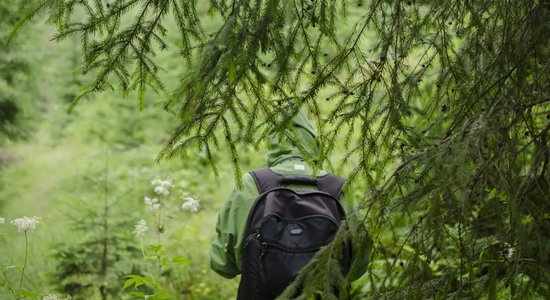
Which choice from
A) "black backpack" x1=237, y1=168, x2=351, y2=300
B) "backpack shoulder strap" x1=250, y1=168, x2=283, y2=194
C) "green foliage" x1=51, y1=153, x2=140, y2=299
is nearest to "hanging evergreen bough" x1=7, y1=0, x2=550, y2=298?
"black backpack" x1=237, y1=168, x2=351, y2=300

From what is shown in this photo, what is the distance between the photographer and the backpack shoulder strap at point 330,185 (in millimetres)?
3088

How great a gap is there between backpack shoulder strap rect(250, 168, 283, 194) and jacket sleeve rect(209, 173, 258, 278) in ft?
0.14

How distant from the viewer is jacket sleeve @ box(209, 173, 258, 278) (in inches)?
122

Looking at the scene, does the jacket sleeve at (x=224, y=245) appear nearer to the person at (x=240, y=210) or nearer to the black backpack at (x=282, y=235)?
the person at (x=240, y=210)

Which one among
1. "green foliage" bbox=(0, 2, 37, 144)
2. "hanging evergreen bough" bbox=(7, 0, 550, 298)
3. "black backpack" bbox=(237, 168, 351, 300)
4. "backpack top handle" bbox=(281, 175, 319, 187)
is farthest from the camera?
"green foliage" bbox=(0, 2, 37, 144)

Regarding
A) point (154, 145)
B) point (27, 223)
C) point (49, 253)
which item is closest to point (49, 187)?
point (154, 145)

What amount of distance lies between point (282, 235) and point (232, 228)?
372 mm

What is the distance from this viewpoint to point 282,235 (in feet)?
9.47

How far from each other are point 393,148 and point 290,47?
603mm

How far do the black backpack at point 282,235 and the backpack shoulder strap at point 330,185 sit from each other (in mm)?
71

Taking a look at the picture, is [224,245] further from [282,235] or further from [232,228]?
[282,235]

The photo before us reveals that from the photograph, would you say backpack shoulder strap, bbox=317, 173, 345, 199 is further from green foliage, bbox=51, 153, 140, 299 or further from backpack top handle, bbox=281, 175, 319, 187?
green foliage, bbox=51, 153, 140, 299

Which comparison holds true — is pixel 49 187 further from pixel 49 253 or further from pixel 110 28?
pixel 110 28

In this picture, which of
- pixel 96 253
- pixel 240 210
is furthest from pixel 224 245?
pixel 96 253
